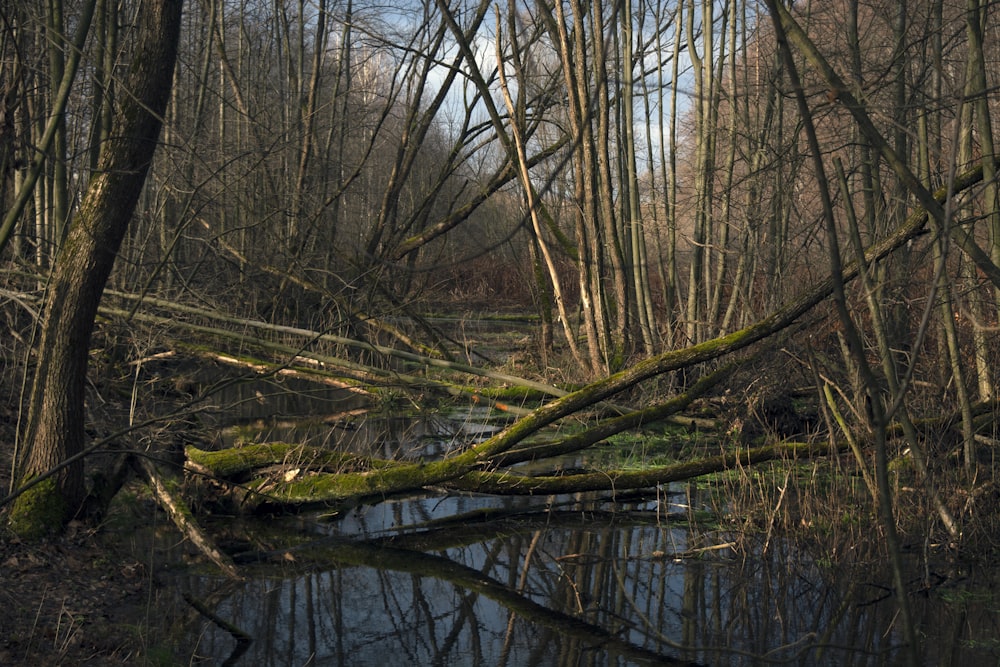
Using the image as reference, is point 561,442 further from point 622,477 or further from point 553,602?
point 553,602

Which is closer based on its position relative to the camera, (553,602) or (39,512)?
(553,602)

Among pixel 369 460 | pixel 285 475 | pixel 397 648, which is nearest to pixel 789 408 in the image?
pixel 369 460

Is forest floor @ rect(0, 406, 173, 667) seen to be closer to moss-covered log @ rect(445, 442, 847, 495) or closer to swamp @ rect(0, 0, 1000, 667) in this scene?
swamp @ rect(0, 0, 1000, 667)

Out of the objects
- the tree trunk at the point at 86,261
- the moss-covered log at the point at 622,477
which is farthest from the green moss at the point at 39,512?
the moss-covered log at the point at 622,477

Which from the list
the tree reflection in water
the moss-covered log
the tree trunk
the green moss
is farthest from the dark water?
the tree trunk

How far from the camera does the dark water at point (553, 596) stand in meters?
4.40

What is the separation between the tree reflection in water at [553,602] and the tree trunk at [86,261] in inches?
42.0

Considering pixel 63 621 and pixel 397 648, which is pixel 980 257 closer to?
pixel 397 648

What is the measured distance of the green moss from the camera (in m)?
5.08

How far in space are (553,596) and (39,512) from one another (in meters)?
2.93

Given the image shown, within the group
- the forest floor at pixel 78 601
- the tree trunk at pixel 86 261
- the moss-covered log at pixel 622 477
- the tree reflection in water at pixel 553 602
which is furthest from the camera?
the moss-covered log at pixel 622 477

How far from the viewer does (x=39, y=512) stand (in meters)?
5.19

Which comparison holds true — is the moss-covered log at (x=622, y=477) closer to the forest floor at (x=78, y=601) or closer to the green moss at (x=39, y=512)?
the forest floor at (x=78, y=601)

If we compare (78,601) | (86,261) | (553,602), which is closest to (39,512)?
(78,601)
